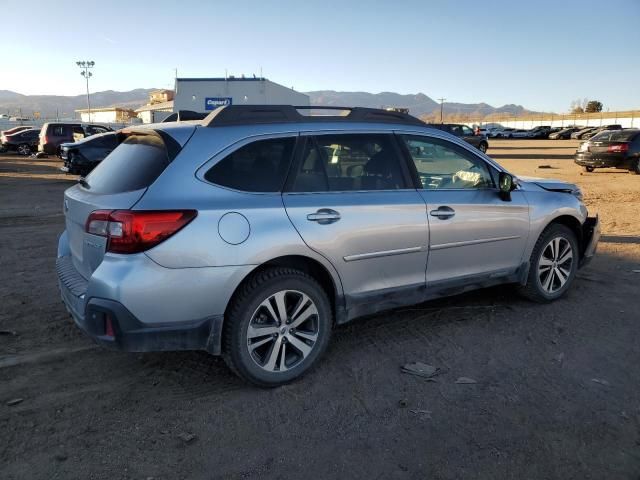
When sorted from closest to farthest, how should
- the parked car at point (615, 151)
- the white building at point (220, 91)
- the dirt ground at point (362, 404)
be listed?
the dirt ground at point (362, 404), the parked car at point (615, 151), the white building at point (220, 91)

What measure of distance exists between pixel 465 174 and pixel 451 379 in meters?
1.82

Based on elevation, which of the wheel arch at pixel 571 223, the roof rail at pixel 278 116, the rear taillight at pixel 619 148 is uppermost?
the rear taillight at pixel 619 148

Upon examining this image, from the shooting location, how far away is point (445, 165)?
182 inches

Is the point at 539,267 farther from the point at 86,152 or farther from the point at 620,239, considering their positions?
the point at 86,152

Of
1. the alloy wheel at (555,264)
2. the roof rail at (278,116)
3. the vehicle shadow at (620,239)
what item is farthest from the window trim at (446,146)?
the vehicle shadow at (620,239)

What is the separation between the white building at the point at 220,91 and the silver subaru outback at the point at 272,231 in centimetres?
→ 3541

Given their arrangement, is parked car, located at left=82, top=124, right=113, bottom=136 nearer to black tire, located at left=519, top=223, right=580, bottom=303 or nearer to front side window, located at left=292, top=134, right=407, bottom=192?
front side window, located at left=292, top=134, right=407, bottom=192

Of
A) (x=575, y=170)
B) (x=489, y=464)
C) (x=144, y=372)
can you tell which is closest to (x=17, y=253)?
(x=144, y=372)

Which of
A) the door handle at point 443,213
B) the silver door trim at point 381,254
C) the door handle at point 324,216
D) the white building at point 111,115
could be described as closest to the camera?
the door handle at point 324,216

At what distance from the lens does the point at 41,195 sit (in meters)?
13.8

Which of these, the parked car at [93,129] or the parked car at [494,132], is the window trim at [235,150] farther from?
the parked car at [494,132]

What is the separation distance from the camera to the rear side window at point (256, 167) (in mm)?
3406

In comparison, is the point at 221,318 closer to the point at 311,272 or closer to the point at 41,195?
the point at 311,272

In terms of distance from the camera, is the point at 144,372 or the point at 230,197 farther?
the point at 144,372
